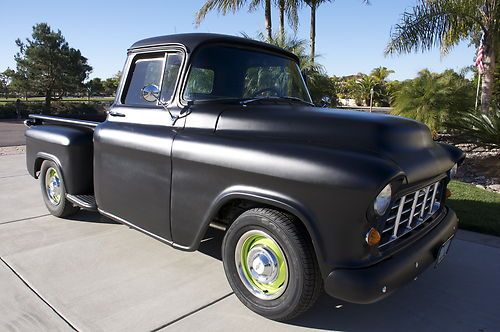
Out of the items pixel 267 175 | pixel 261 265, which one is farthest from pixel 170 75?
pixel 261 265

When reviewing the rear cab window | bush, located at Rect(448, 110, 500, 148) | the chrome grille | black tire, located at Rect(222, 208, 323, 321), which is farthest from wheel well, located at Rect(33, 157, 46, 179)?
bush, located at Rect(448, 110, 500, 148)

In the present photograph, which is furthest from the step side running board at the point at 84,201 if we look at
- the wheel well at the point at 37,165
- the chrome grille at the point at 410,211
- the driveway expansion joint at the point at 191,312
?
the chrome grille at the point at 410,211

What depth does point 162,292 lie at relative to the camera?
122 inches

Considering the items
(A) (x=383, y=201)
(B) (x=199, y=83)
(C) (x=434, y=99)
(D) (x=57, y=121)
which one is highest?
(C) (x=434, y=99)

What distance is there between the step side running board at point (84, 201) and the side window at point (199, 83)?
5.03 feet

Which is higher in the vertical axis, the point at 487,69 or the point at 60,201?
the point at 487,69

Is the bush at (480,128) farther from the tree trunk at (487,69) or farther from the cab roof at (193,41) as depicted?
the cab roof at (193,41)

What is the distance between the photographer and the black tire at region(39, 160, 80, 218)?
438cm

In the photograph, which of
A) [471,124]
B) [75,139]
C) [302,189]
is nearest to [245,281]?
[302,189]

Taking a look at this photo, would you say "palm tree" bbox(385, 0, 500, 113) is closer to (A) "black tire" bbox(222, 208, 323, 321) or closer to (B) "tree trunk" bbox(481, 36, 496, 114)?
(B) "tree trunk" bbox(481, 36, 496, 114)

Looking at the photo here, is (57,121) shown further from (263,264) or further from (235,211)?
(263,264)

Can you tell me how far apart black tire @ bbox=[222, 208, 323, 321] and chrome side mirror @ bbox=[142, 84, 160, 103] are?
4.19ft

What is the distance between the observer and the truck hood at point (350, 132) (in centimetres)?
259

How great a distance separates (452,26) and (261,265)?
35.2 feet
